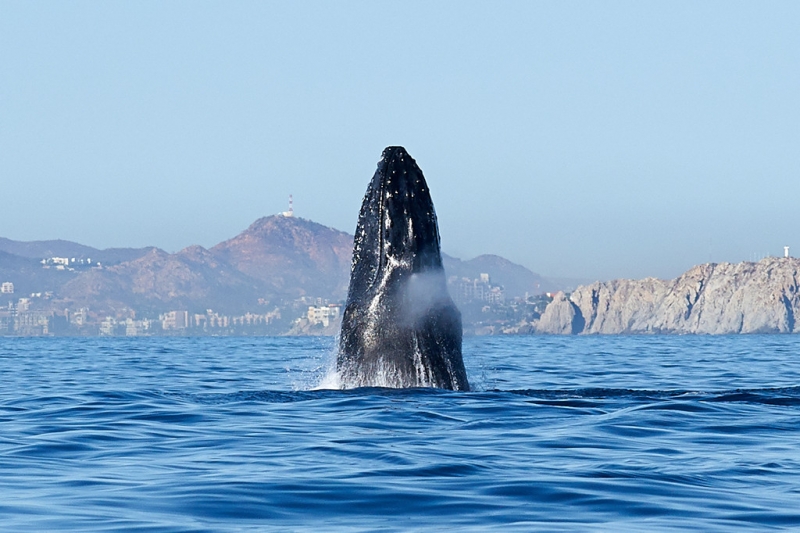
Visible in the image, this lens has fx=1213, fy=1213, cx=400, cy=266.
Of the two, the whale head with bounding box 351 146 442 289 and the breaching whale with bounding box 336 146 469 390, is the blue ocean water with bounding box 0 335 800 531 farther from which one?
the whale head with bounding box 351 146 442 289

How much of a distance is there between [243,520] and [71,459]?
341cm

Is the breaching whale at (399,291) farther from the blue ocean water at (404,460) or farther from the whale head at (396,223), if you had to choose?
the blue ocean water at (404,460)

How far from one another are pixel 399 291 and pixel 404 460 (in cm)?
371

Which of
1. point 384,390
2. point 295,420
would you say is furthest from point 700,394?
point 295,420

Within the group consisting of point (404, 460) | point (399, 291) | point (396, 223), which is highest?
point (396, 223)

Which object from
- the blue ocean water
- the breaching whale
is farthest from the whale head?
the blue ocean water

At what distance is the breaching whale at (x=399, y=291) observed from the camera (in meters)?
13.3

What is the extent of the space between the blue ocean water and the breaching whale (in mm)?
354

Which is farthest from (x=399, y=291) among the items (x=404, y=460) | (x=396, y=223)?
(x=404, y=460)

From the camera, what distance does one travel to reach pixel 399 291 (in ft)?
43.3

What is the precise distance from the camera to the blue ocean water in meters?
7.78

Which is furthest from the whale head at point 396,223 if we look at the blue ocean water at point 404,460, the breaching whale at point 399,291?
the blue ocean water at point 404,460

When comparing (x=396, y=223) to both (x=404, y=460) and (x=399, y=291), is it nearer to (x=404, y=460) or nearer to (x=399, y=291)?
(x=399, y=291)

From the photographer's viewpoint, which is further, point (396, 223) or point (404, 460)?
point (396, 223)
